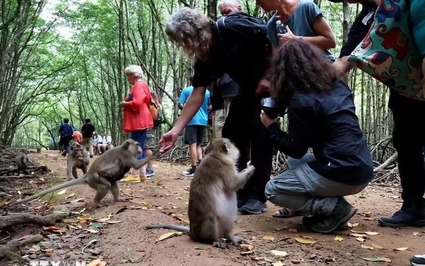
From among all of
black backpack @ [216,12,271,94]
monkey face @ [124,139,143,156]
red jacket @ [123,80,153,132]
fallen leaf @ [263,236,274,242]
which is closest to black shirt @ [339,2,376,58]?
black backpack @ [216,12,271,94]

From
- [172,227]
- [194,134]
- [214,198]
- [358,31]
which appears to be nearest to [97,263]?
[172,227]

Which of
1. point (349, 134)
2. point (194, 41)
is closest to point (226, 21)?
point (194, 41)

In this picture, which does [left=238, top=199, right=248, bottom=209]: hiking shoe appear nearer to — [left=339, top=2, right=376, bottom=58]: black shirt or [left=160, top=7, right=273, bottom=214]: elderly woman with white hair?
[left=160, top=7, right=273, bottom=214]: elderly woman with white hair

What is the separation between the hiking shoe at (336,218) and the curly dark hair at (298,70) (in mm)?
955

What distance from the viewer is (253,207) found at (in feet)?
13.9

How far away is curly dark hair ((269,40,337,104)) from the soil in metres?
1.13

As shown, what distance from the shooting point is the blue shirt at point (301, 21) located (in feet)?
12.4

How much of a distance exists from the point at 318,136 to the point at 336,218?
683mm

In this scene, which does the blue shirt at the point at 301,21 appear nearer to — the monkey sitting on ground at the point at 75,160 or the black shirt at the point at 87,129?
the monkey sitting on ground at the point at 75,160

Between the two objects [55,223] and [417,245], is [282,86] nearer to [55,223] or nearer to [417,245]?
[417,245]

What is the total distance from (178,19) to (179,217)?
6.13 ft

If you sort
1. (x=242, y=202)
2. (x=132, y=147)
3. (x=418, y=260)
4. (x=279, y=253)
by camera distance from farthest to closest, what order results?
(x=132, y=147)
(x=242, y=202)
(x=279, y=253)
(x=418, y=260)

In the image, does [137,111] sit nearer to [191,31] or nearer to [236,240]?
[191,31]

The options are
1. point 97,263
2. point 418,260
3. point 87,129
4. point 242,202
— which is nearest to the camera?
point 418,260
